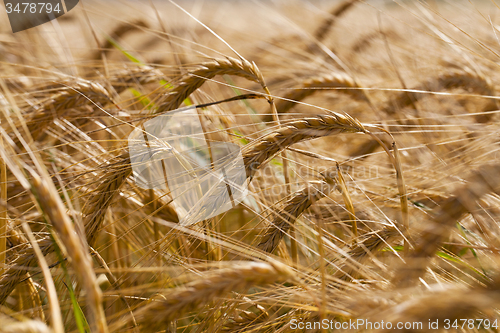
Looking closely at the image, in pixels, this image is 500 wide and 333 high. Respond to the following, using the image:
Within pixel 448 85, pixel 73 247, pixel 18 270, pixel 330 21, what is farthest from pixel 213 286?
pixel 330 21

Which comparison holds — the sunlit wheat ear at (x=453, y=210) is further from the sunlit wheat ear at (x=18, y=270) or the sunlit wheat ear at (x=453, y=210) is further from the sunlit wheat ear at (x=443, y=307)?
the sunlit wheat ear at (x=18, y=270)

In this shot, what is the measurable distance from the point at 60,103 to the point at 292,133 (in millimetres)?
701

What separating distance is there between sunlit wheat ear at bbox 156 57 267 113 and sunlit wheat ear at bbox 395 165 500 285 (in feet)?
1.71

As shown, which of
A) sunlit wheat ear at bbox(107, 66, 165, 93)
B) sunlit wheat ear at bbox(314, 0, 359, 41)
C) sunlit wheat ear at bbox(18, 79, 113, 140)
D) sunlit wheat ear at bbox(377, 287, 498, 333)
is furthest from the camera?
sunlit wheat ear at bbox(314, 0, 359, 41)

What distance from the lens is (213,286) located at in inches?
15.4

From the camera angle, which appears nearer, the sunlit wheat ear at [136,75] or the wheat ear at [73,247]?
the wheat ear at [73,247]

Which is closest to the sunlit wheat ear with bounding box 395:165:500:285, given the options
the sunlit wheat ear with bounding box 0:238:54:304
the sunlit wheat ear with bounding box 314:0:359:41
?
the sunlit wheat ear with bounding box 0:238:54:304

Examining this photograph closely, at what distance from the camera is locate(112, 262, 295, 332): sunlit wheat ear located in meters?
0.39

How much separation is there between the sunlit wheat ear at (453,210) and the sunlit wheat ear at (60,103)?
0.85 m

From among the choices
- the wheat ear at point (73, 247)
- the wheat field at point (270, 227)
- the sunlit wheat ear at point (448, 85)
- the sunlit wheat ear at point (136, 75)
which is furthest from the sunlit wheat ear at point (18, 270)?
the sunlit wheat ear at point (448, 85)

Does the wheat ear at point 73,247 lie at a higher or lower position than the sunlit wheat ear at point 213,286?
higher

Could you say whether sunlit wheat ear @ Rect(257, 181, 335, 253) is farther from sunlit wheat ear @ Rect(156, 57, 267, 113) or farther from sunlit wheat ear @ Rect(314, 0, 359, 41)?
sunlit wheat ear @ Rect(314, 0, 359, 41)

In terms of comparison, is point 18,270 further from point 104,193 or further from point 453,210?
point 453,210

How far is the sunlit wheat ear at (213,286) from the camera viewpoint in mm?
391
